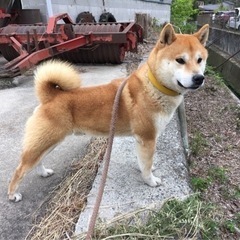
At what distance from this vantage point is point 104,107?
2623mm

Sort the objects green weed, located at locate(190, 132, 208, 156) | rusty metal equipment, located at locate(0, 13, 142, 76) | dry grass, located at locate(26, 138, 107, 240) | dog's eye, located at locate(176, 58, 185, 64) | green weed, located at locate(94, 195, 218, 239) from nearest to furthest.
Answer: green weed, located at locate(94, 195, 218, 239)
dry grass, located at locate(26, 138, 107, 240)
dog's eye, located at locate(176, 58, 185, 64)
green weed, located at locate(190, 132, 208, 156)
rusty metal equipment, located at locate(0, 13, 142, 76)

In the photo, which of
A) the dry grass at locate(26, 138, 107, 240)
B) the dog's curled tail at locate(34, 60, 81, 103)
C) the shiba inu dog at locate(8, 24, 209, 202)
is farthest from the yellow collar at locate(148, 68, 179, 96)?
the dry grass at locate(26, 138, 107, 240)

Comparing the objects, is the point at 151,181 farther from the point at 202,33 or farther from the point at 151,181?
the point at 202,33

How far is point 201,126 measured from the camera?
4.92 metres

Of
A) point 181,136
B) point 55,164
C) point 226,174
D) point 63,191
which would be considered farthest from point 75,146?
point 226,174

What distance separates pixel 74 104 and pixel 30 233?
1.06 m

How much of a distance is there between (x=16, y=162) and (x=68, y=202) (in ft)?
3.32

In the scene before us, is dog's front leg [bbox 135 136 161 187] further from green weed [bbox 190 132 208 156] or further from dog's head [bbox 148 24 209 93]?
green weed [bbox 190 132 208 156]


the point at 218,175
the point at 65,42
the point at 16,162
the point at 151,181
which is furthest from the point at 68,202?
the point at 65,42

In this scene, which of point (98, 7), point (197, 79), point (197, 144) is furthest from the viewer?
point (98, 7)

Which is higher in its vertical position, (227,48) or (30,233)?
(30,233)

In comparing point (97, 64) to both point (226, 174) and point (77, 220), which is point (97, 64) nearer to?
point (226, 174)

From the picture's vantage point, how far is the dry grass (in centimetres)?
222

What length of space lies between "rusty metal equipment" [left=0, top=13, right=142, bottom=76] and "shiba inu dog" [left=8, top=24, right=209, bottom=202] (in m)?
3.07
